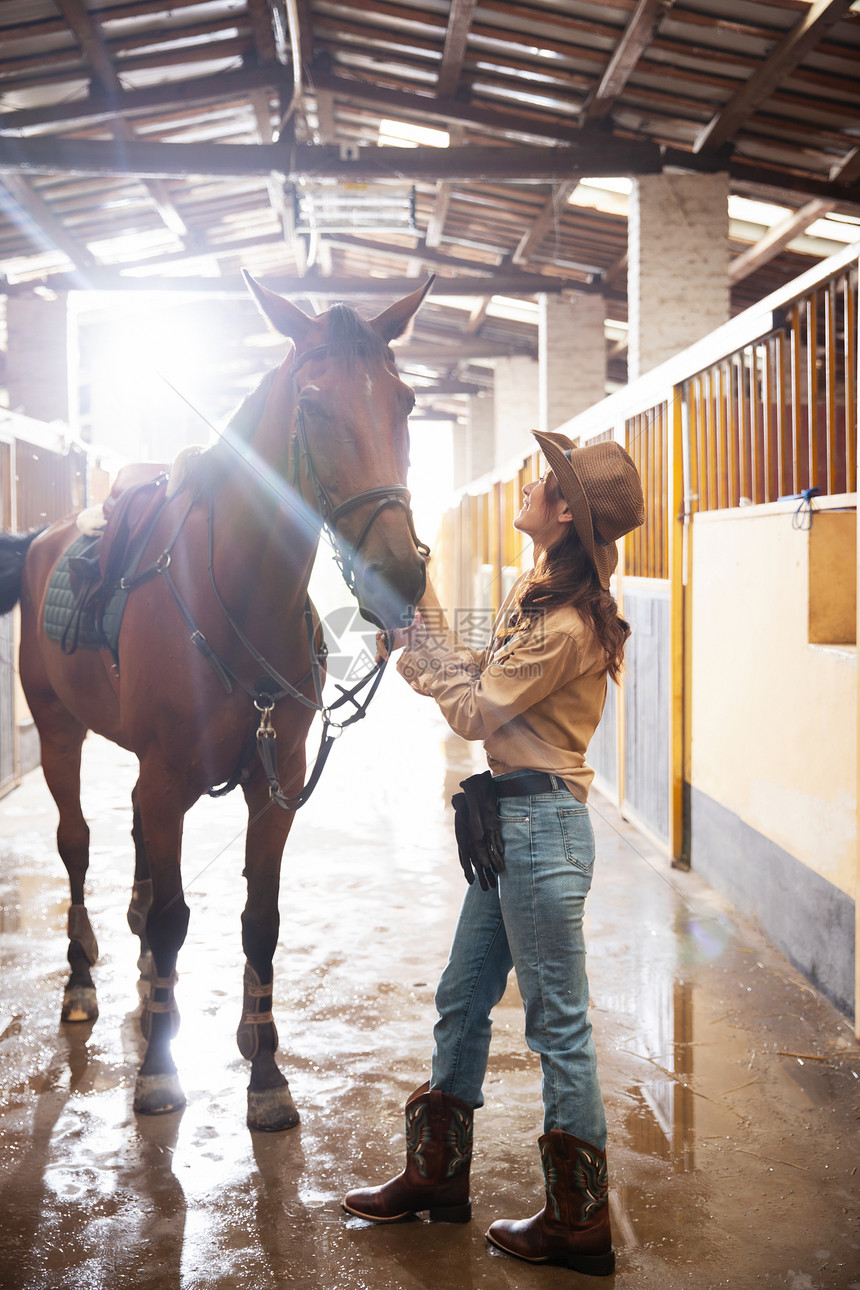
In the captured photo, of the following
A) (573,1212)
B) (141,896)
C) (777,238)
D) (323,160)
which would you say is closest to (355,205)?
(323,160)

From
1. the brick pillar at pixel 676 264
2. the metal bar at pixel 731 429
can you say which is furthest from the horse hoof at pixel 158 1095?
the brick pillar at pixel 676 264

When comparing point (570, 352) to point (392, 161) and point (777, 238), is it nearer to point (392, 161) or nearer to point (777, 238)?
point (777, 238)

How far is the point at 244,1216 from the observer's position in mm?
2021

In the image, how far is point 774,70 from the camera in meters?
6.27

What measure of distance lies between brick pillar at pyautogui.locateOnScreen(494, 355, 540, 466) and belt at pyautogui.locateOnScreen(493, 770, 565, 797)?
13.5m

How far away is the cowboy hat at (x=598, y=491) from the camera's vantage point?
1.78 meters

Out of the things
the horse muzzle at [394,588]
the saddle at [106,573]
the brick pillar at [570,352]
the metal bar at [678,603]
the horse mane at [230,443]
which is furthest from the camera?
the brick pillar at [570,352]

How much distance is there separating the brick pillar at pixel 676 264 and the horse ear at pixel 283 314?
20.1 feet

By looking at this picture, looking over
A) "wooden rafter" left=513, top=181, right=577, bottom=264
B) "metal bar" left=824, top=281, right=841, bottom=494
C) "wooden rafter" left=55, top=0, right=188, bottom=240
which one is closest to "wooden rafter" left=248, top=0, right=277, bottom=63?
"wooden rafter" left=55, top=0, right=188, bottom=240

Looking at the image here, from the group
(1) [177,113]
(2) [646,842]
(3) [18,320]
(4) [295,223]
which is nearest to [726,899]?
(2) [646,842]

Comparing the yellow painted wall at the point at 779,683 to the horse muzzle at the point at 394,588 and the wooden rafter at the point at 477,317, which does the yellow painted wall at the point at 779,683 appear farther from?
the wooden rafter at the point at 477,317

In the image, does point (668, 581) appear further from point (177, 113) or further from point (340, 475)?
point (177, 113)

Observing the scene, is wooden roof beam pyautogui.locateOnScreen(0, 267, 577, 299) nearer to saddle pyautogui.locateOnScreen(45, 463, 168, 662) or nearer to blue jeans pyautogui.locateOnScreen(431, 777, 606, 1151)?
saddle pyautogui.locateOnScreen(45, 463, 168, 662)

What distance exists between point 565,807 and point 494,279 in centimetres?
1107
